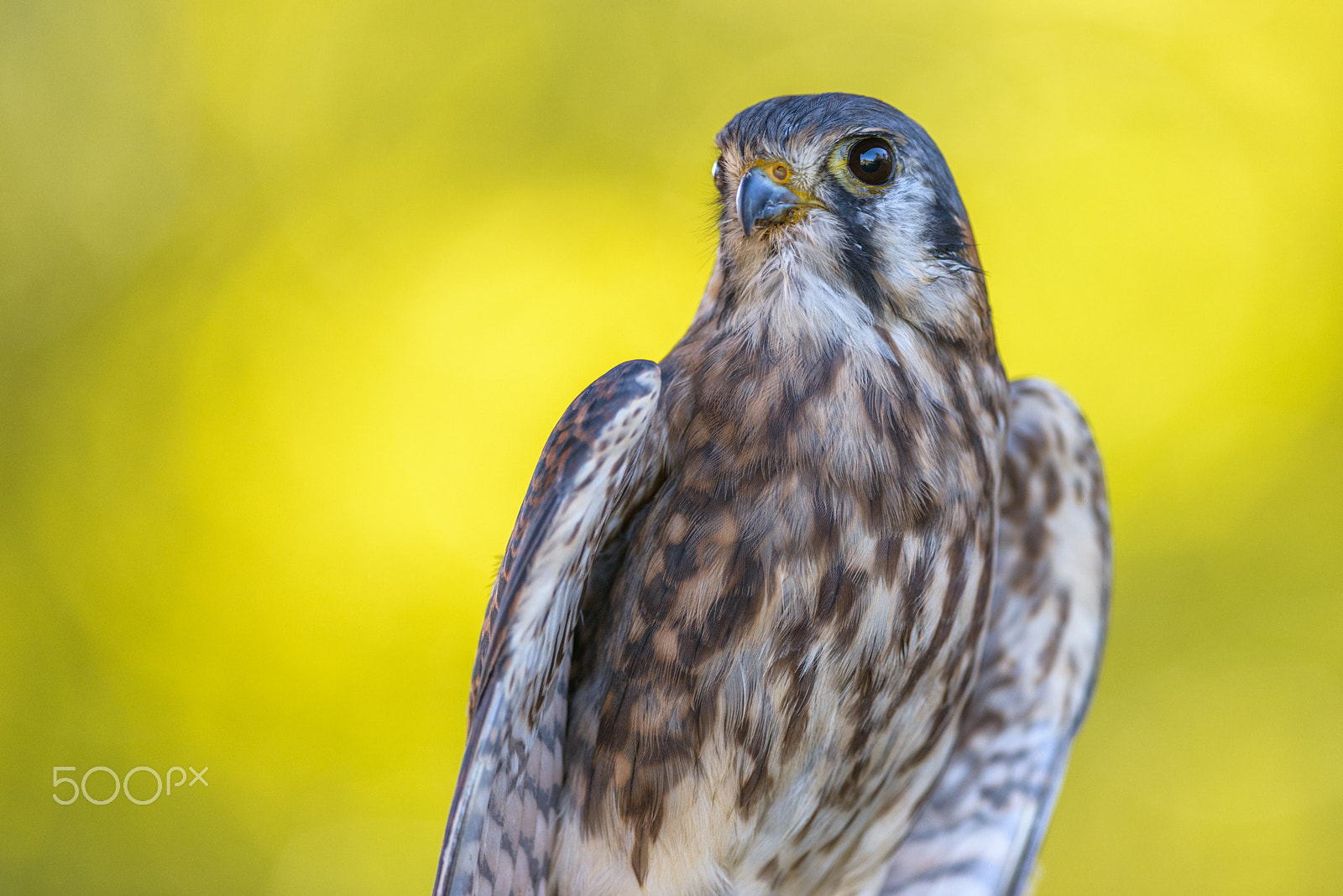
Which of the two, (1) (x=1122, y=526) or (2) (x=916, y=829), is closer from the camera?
(2) (x=916, y=829)

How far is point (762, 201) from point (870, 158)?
16cm

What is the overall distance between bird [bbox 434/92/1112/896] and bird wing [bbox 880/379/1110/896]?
0.79 ft

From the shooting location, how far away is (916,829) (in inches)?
68.4

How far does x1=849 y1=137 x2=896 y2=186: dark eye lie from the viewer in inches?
55.4

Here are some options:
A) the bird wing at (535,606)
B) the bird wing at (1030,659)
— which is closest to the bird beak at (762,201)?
the bird wing at (535,606)

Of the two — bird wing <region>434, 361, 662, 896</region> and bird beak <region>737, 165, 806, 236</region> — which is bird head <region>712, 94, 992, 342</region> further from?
bird wing <region>434, 361, 662, 896</region>

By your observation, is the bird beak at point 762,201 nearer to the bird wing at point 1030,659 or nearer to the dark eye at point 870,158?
the dark eye at point 870,158

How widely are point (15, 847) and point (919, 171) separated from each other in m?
3.42

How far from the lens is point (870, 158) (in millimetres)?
1407

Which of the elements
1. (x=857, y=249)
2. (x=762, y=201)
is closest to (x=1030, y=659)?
(x=857, y=249)

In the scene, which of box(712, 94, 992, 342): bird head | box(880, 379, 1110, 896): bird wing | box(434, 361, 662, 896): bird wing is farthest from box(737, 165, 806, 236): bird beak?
box(880, 379, 1110, 896): bird wing

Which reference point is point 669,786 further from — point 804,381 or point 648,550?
point 804,381

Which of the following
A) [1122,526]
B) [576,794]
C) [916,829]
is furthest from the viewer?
[1122,526]

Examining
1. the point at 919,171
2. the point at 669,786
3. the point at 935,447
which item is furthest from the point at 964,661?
the point at 919,171
